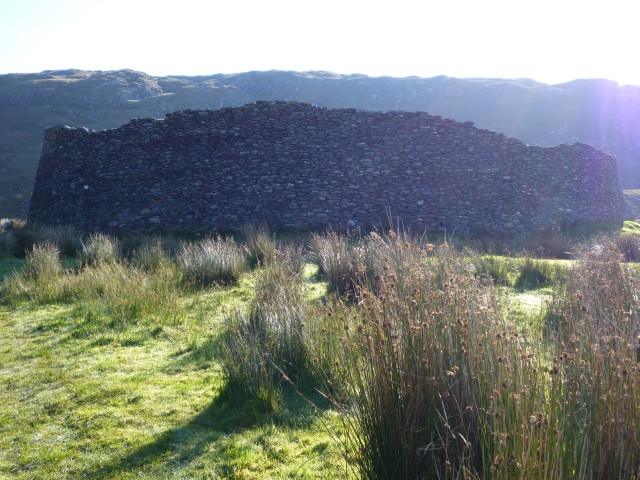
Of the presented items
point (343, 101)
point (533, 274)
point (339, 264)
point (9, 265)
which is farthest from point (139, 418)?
point (343, 101)

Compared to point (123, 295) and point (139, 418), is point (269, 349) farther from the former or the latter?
point (123, 295)

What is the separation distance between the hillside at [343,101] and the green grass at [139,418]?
30860 millimetres

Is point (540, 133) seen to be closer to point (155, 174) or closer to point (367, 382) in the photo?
point (155, 174)

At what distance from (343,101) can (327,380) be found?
53.9 m

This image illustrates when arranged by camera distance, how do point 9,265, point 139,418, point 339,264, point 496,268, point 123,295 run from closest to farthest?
point 139,418 < point 123,295 < point 339,264 < point 496,268 < point 9,265

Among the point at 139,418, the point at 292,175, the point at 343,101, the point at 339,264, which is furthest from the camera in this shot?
the point at 343,101

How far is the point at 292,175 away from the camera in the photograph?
15250 mm

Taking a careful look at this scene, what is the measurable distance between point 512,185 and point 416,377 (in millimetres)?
14693

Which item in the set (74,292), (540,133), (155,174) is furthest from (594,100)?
(74,292)

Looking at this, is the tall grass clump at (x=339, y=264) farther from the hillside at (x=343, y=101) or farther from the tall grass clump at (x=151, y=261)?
the hillside at (x=343, y=101)

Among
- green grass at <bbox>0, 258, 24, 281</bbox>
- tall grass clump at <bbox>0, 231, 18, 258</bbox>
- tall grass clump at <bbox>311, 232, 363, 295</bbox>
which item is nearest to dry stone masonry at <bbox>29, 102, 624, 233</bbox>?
tall grass clump at <bbox>0, 231, 18, 258</bbox>

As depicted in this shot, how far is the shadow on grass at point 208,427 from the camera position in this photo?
3.17m

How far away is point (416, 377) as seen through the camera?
7.66ft

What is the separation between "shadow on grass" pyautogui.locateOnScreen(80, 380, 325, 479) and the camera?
317 centimetres
